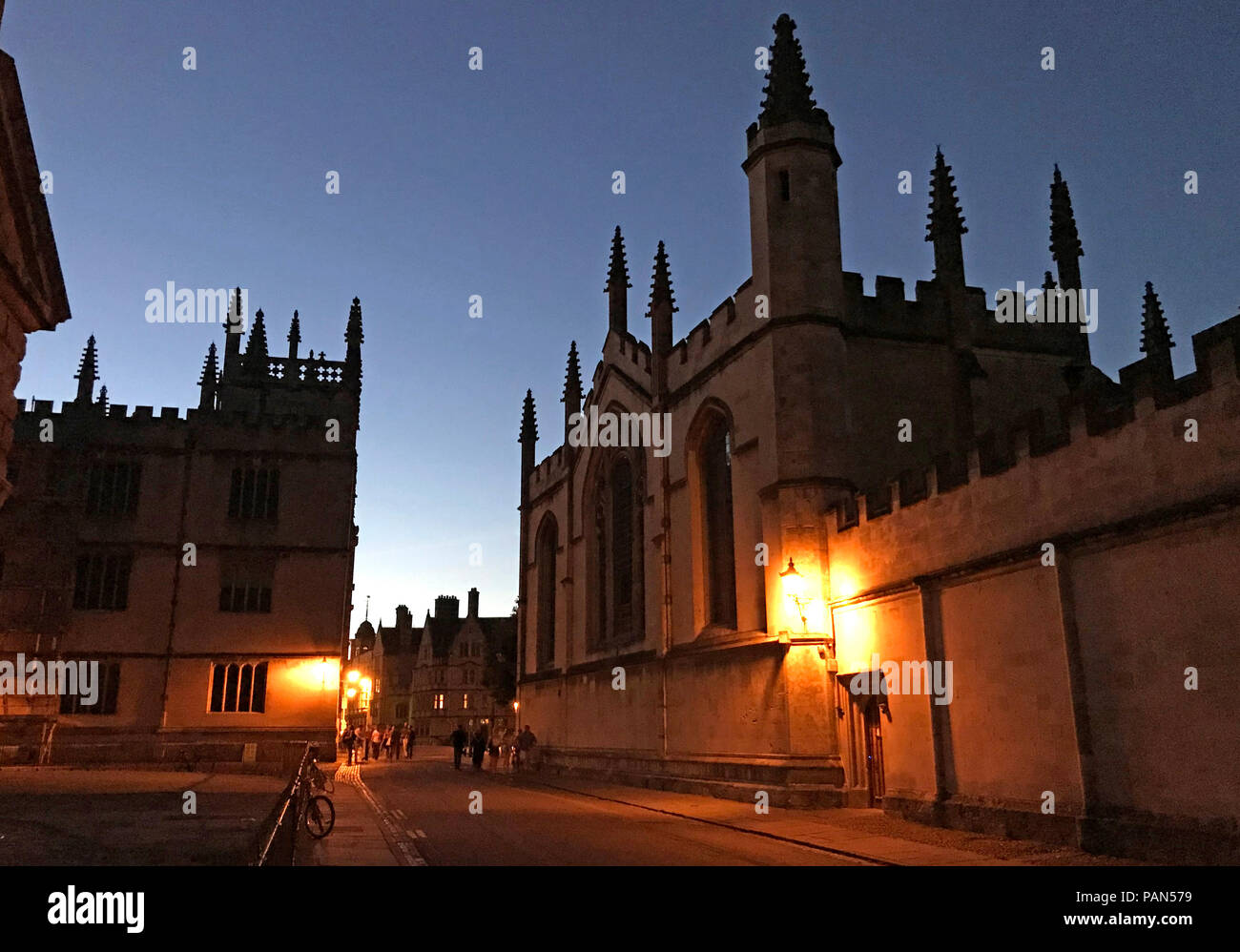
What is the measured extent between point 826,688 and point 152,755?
16.8m

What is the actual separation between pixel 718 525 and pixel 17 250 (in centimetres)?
1717

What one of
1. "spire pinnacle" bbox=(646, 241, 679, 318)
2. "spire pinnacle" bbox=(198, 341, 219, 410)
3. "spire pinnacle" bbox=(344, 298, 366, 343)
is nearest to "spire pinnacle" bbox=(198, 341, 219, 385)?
"spire pinnacle" bbox=(198, 341, 219, 410)

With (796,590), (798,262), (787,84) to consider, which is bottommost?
(796,590)

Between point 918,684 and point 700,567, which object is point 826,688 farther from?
point 700,567

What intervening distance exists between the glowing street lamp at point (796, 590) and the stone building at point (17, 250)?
13185 mm

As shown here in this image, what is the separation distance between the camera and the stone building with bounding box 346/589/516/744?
89438 millimetres

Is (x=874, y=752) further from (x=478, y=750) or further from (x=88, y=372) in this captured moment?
(x=88, y=372)

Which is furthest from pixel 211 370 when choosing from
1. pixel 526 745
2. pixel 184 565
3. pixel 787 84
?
pixel 787 84

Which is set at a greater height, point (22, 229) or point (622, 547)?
point (622, 547)

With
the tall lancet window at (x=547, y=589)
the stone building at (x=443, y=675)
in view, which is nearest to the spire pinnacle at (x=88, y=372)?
the tall lancet window at (x=547, y=589)

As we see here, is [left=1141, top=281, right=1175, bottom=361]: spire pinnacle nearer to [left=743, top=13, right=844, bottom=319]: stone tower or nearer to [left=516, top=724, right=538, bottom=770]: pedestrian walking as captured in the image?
[left=743, top=13, right=844, bottom=319]: stone tower

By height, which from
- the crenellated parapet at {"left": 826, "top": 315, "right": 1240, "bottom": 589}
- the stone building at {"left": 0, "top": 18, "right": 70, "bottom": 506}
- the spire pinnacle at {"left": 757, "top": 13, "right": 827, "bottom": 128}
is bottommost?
the crenellated parapet at {"left": 826, "top": 315, "right": 1240, "bottom": 589}

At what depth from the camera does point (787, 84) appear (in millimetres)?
22047

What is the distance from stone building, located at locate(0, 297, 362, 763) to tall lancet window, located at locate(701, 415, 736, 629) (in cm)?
1815
